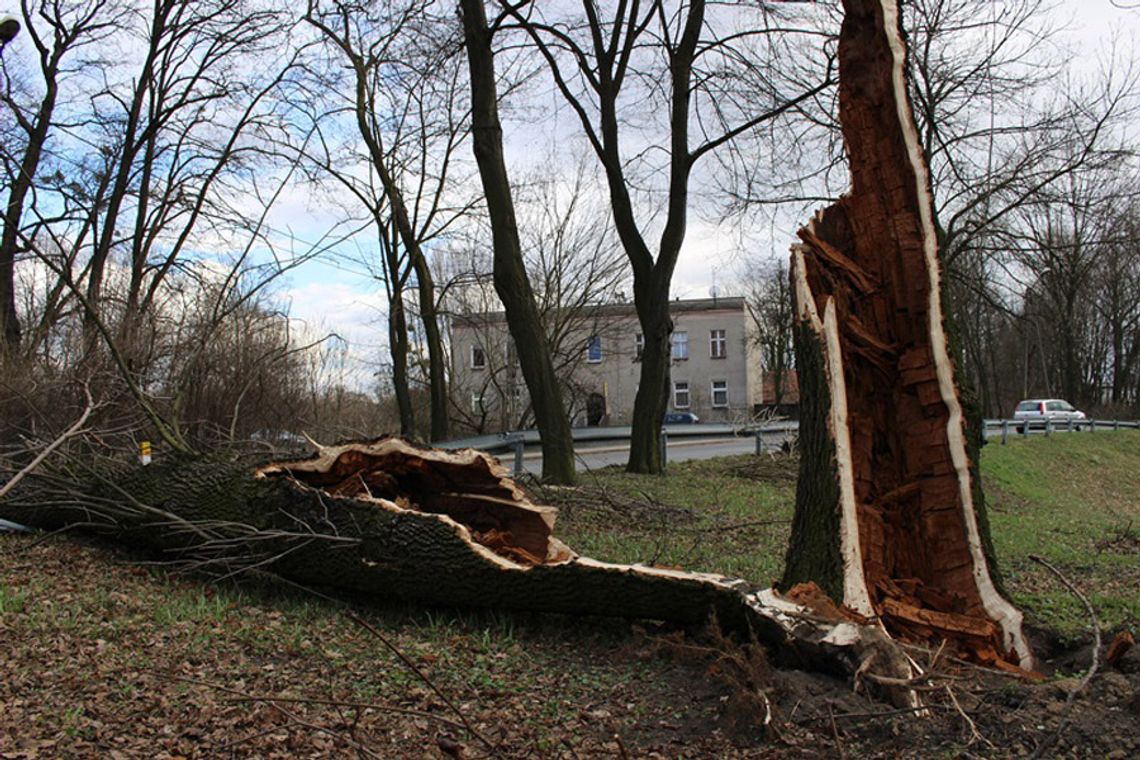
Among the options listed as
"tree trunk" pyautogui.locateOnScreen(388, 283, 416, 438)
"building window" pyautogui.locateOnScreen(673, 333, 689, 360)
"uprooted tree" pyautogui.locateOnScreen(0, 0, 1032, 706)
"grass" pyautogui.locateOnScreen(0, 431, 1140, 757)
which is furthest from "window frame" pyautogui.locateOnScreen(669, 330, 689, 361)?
"uprooted tree" pyautogui.locateOnScreen(0, 0, 1032, 706)

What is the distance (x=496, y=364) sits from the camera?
3266cm

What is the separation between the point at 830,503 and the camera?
4.52m

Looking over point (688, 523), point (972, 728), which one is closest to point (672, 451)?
point (688, 523)

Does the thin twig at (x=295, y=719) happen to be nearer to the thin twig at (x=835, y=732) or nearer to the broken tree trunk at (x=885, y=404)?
the thin twig at (x=835, y=732)

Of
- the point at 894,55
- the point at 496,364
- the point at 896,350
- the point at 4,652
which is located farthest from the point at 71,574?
the point at 496,364

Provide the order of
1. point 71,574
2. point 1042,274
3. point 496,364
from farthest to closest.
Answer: point 496,364
point 1042,274
point 71,574

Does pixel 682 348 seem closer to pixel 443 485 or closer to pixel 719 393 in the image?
pixel 719 393

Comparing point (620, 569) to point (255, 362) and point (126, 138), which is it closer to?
point (255, 362)

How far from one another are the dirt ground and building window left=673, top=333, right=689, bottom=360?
164ft

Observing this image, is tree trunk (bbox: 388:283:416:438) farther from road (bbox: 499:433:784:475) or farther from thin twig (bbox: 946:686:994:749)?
thin twig (bbox: 946:686:994:749)

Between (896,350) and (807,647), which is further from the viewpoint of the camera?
(896,350)

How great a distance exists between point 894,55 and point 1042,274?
50.1ft

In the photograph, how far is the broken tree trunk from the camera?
440cm

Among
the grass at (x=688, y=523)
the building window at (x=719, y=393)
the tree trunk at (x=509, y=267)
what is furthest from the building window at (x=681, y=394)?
the tree trunk at (x=509, y=267)
